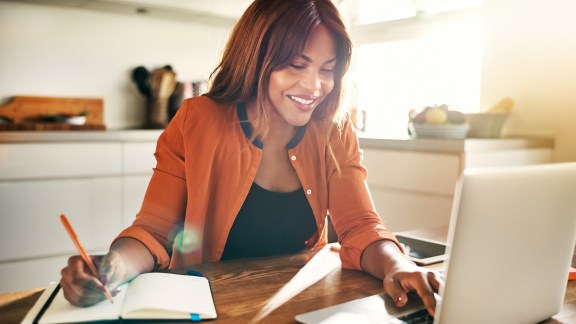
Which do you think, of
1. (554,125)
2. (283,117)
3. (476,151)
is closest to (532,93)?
(554,125)

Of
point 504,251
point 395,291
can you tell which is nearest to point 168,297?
point 395,291

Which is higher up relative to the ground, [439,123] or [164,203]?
[439,123]

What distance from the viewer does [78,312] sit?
81cm

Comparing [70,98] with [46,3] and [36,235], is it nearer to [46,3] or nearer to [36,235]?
[46,3]

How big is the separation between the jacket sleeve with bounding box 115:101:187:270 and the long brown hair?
0.47 ft

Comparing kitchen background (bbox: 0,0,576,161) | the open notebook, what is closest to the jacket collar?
the open notebook

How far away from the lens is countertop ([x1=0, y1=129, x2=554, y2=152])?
7.61 ft

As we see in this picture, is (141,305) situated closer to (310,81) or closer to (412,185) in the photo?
(310,81)

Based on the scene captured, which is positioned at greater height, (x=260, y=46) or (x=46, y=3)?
(x=46, y=3)

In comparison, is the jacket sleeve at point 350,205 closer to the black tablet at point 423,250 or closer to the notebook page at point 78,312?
the black tablet at point 423,250

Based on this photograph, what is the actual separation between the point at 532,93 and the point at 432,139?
0.57 meters

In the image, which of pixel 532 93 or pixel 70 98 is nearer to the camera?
pixel 532 93

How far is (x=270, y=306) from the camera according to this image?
896 millimetres

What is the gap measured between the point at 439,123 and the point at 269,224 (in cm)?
131
